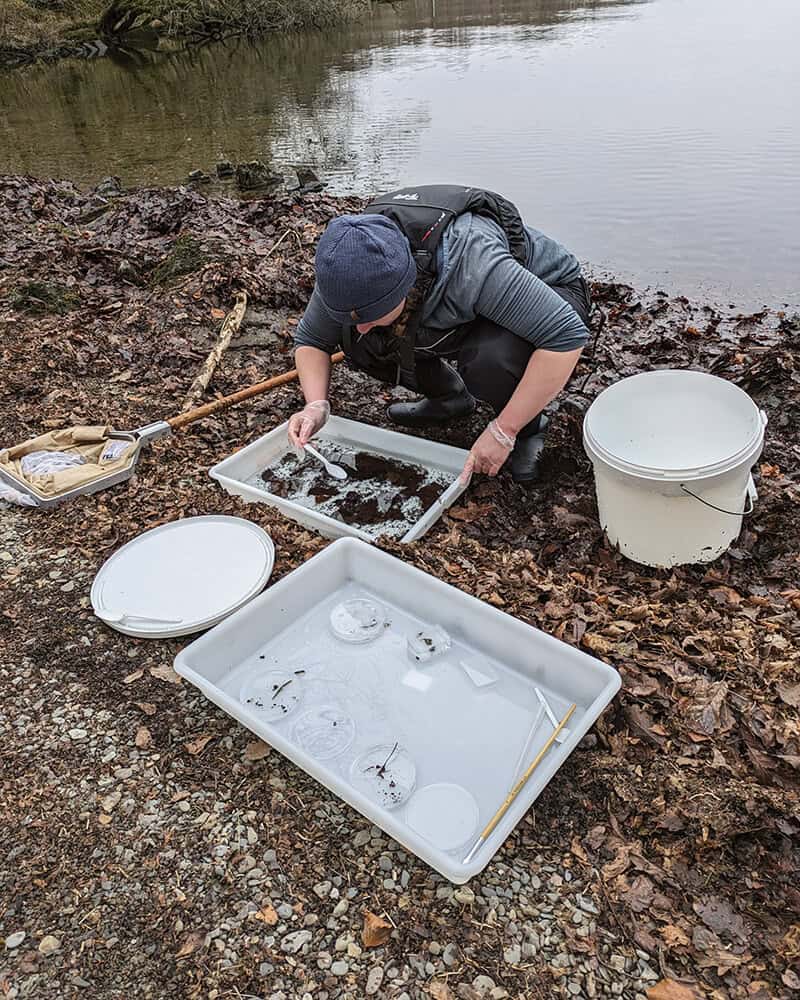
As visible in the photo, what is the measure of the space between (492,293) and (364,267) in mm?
596

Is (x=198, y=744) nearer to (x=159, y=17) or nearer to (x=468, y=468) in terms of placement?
(x=468, y=468)

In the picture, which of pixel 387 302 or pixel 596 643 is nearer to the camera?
pixel 596 643

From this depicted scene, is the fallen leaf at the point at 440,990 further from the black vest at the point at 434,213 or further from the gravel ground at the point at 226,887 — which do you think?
the black vest at the point at 434,213

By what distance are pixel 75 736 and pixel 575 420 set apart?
115 inches

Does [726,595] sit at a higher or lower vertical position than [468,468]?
lower

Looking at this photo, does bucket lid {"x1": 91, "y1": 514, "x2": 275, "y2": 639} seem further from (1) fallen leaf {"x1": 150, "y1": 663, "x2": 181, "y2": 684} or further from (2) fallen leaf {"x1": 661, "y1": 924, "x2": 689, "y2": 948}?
(2) fallen leaf {"x1": 661, "y1": 924, "x2": 689, "y2": 948}

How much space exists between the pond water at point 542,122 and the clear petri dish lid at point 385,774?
529 cm

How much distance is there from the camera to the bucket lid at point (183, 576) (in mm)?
2768

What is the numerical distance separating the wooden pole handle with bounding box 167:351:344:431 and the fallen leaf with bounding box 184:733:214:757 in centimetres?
216

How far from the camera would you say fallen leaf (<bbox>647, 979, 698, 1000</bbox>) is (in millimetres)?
1701

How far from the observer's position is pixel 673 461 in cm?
309

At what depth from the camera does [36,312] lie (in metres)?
5.43

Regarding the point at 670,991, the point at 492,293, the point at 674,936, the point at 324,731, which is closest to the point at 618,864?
the point at 674,936

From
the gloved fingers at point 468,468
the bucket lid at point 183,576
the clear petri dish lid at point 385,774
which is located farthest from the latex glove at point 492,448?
the clear petri dish lid at point 385,774
